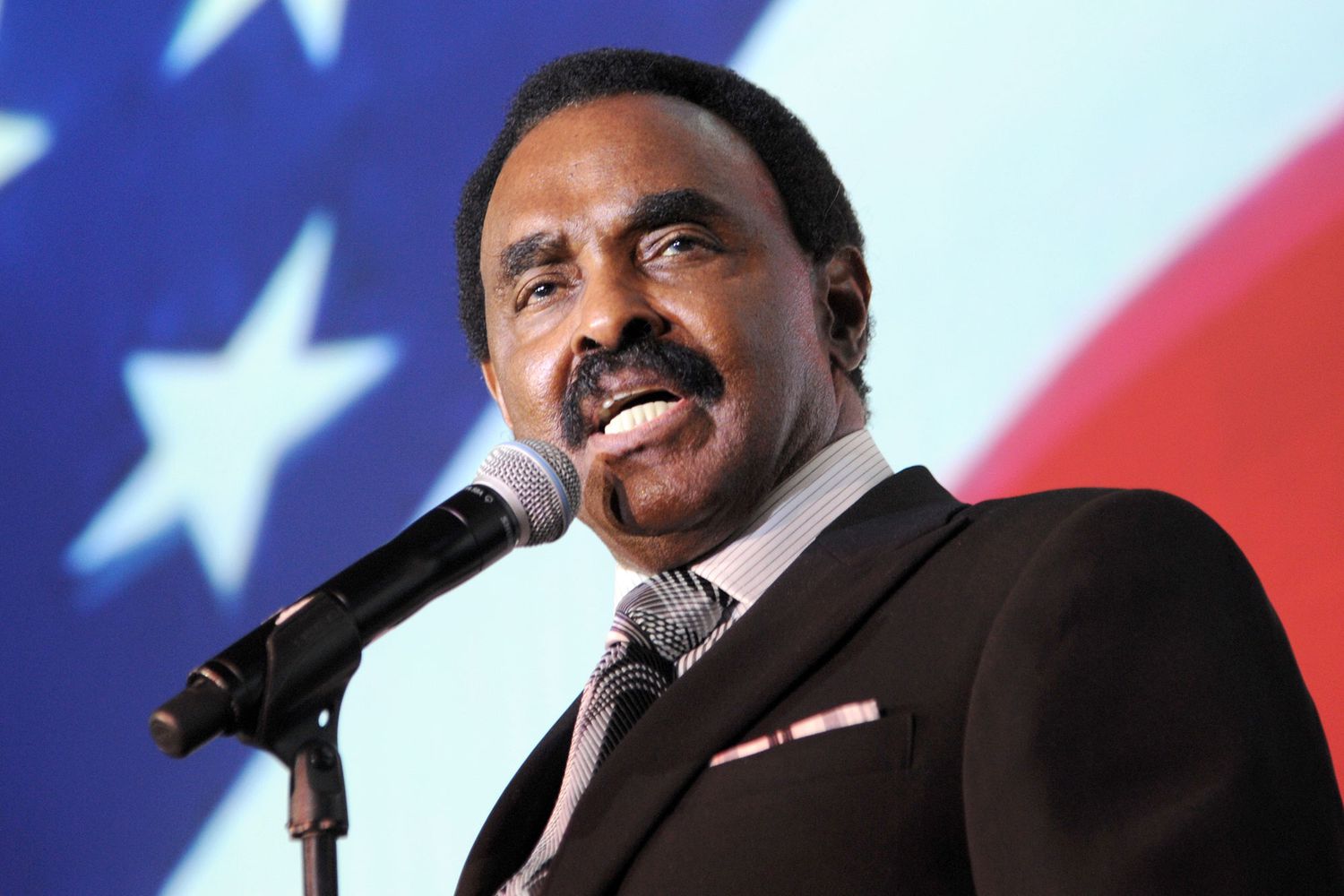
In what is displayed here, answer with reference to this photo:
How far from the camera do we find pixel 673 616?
173 centimetres

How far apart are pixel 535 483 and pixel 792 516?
0.49 m

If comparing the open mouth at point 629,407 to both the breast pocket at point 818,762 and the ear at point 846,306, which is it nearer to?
the ear at point 846,306

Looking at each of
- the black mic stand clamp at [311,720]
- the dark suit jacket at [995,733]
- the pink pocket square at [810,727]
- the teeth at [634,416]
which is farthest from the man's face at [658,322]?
the black mic stand clamp at [311,720]

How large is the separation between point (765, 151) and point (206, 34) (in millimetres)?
1387

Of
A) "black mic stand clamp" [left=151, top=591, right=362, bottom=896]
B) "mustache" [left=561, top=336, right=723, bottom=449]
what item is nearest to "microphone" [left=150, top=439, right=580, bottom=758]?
"black mic stand clamp" [left=151, top=591, right=362, bottom=896]

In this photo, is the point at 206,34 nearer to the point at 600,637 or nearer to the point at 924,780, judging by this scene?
the point at 600,637

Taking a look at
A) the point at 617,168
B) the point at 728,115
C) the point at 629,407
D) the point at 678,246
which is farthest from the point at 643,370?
the point at 728,115

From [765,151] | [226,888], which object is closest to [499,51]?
[765,151]

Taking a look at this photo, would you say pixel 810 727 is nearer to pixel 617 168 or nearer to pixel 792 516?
pixel 792 516

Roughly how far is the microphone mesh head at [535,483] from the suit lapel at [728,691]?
0.73 ft

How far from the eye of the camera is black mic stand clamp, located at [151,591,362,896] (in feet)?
3.57

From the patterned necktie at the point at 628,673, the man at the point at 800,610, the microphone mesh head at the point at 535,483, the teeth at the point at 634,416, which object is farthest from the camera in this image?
the teeth at the point at 634,416

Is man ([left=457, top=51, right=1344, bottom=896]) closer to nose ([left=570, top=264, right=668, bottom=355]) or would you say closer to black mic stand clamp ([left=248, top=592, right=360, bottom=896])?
nose ([left=570, top=264, right=668, bottom=355])

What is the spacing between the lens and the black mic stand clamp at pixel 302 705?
3.57 feet
